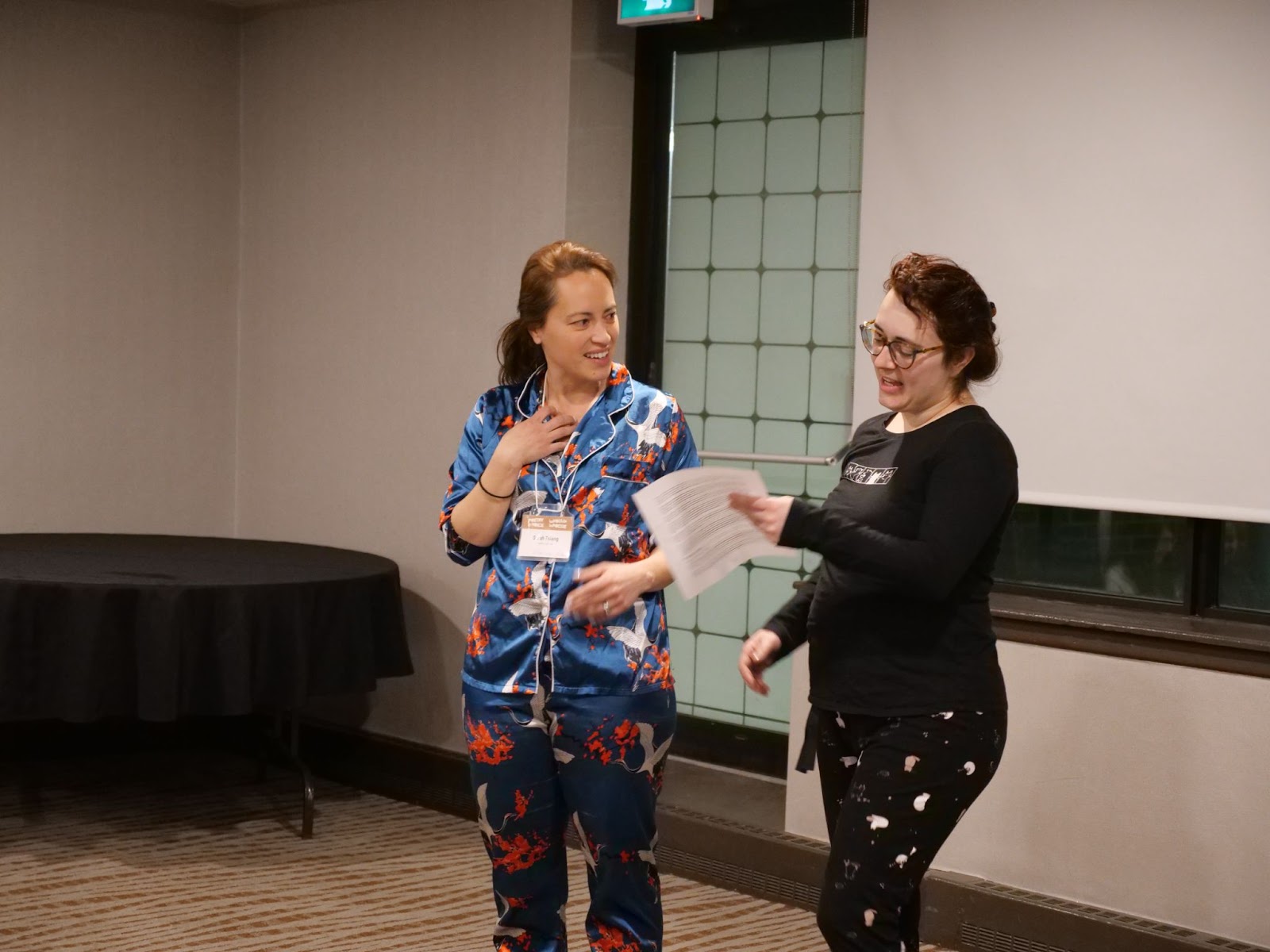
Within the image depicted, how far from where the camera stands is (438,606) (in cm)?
468

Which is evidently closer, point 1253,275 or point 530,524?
point 530,524

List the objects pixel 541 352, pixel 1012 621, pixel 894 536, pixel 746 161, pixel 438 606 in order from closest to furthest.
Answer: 1. pixel 894 536
2. pixel 541 352
3. pixel 1012 621
4. pixel 746 161
5. pixel 438 606

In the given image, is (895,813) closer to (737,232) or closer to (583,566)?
(583,566)

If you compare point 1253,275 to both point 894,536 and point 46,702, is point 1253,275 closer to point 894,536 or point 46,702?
point 894,536

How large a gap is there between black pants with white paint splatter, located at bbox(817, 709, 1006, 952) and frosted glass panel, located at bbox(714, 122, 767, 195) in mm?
2455

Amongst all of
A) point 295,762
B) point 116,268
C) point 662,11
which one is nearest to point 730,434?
point 662,11

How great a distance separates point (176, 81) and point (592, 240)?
1.73m

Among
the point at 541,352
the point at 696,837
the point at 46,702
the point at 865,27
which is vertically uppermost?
the point at 865,27

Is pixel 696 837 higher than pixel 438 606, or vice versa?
pixel 438 606

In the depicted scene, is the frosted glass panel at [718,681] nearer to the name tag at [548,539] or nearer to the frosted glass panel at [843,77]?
the frosted glass panel at [843,77]

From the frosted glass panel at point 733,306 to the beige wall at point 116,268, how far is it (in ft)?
6.09

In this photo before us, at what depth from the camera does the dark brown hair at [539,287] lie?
251cm

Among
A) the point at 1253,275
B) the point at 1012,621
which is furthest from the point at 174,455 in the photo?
the point at 1253,275

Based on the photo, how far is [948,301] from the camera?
2.18m
